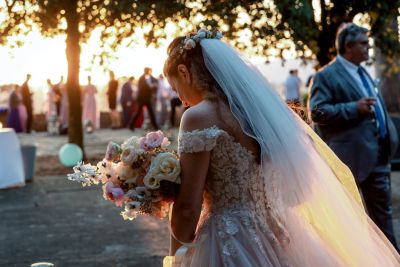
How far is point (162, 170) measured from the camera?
10.6 ft

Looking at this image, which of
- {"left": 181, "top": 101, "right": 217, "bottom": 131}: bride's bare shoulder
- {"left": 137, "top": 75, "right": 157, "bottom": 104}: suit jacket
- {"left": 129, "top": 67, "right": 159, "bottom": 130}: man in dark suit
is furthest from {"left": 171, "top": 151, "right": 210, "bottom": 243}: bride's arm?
{"left": 137, "top": 75, "right": 157, "bottom": 104}: suit jacket

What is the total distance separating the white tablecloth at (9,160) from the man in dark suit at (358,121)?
21.7 ft

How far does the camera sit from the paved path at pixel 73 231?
696 centimetres

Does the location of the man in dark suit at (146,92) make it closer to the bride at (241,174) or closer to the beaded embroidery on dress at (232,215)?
the bride at (241,174)

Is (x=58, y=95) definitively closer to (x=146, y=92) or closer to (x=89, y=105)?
(x=89, y=105)

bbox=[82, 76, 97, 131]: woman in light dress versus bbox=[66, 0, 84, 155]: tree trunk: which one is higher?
bbox=[66, 0, 84, 155]: tree trunk

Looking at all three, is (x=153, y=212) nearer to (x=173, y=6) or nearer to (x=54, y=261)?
(x=54, y=261)

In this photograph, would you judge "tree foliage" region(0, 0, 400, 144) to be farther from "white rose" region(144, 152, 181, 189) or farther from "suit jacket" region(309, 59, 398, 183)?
"white rose" region(144, 152, 181, 189)

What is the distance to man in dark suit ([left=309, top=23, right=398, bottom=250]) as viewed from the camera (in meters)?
5.93

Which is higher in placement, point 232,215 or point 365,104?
point 365,104

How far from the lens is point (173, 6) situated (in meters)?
12.1

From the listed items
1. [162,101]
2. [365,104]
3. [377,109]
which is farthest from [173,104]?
[365,104]

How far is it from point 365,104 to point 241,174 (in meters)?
2.72

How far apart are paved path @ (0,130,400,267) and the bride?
3270 millimetres
